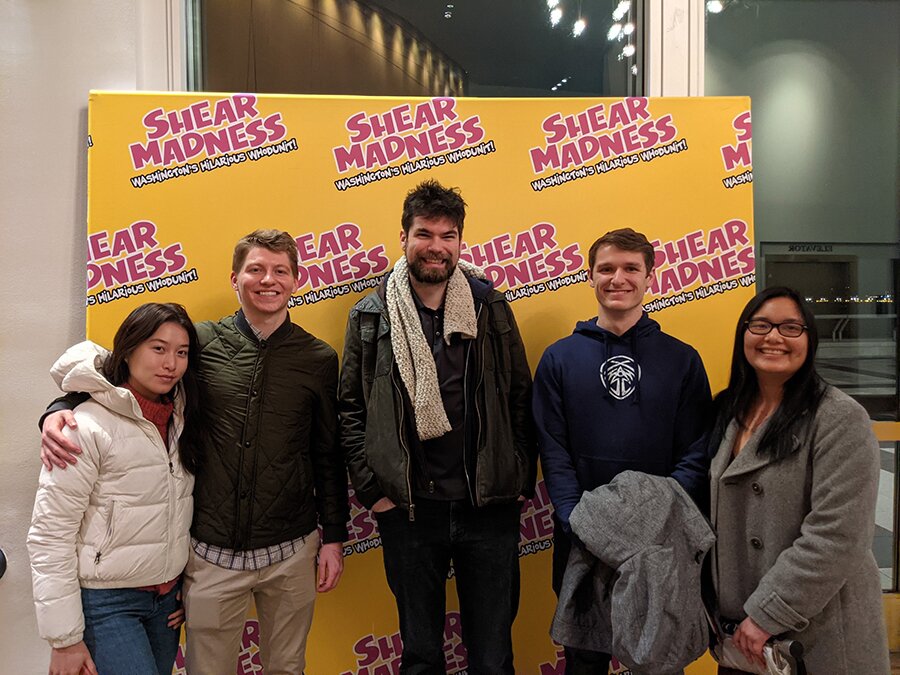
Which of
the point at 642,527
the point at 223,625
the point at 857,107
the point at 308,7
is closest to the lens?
the point at 642,527

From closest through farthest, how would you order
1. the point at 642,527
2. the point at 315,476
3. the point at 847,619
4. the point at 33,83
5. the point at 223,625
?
the point at 847,619 → the point at 642,527 → the point at 223,625 → the point at 315,476 → the point at 33,83

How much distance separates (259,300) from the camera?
70.1 inches

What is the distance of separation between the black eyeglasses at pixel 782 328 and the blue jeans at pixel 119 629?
Answer: 187 cm

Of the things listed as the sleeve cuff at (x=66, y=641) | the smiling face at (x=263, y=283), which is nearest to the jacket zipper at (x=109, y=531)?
the sleeve cuff at (x=66, y=641)

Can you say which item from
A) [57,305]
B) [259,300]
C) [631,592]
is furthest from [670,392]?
[57,305]

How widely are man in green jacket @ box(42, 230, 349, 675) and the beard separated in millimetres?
400

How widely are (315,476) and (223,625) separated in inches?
20.3

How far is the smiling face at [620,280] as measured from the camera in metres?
1.79

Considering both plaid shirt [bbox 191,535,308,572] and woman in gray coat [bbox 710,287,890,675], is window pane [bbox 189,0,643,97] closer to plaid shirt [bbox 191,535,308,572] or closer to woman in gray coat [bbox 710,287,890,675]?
woman in gray coat [bbox 710,287,890,675]

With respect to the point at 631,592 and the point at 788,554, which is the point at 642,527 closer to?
the point at 631,592

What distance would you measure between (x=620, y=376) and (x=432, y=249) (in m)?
0.73

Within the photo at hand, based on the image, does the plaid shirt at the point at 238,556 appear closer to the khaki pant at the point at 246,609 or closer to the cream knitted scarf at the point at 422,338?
the khaki pant at the point at 246,609

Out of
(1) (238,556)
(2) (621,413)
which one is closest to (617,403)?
(2) (621,413)

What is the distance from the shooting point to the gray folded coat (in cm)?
150
